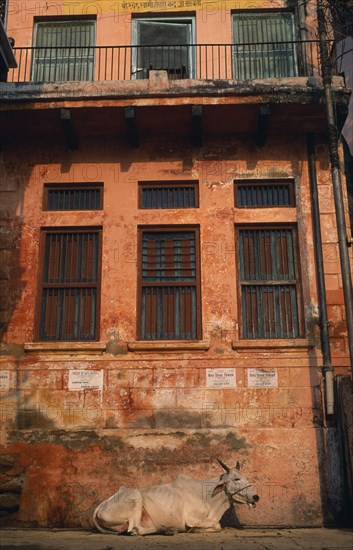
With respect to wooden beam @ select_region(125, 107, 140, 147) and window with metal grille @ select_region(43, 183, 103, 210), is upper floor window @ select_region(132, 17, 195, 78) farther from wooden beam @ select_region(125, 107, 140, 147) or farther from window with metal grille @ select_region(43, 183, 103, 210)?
window with metal grille @ select_region(43, 183, 103, 210)

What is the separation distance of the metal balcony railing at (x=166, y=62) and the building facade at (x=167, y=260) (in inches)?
1.3

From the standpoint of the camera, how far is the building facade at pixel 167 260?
1001 cm

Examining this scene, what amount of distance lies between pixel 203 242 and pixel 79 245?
231 cm

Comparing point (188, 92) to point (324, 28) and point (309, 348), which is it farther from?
point (309, 348)

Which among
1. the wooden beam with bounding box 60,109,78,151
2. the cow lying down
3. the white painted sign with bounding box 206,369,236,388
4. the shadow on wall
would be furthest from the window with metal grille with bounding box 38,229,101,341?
the cow lying down

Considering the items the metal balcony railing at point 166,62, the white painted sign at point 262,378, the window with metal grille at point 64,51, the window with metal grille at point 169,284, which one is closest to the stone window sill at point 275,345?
the white painted sign at point 262,378

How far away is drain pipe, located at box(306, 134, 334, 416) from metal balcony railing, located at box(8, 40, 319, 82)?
192 cm

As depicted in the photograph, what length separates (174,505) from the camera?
871cm

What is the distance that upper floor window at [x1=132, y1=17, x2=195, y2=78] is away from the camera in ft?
41.1

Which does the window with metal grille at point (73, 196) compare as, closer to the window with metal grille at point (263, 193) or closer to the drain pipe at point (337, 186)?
the window with metal grille at point (263, 193)

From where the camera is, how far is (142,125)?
38.2 ft

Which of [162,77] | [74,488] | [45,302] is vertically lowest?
[74,488]

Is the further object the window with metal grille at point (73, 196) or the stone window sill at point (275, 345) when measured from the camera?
the window with metal grille at point (73, 196)

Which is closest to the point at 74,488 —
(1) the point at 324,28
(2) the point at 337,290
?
(2) the point at 337,290
